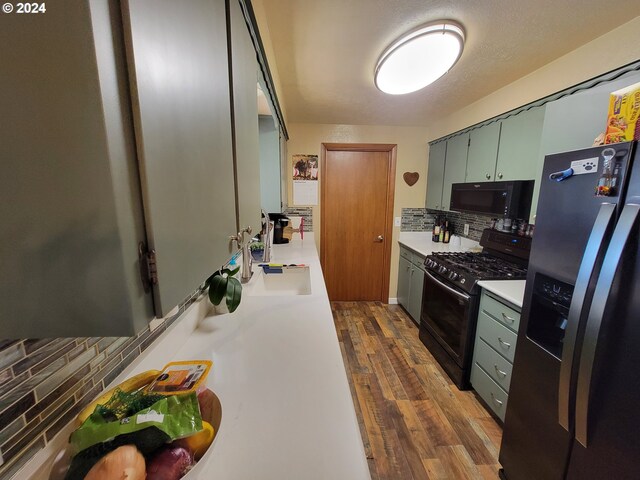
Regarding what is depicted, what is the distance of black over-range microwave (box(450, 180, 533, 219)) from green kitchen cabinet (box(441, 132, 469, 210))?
15cm

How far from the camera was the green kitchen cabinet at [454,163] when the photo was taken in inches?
91.9

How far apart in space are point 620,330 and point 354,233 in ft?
8.17

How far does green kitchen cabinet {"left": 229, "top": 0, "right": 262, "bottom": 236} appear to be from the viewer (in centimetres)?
71

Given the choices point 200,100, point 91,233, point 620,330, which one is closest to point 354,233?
point 620,330

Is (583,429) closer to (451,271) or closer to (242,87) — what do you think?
(451,271)

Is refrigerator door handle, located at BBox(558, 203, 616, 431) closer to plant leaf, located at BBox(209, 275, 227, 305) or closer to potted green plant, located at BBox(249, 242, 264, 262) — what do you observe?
plant leaf, located at BBox(209, 275, 227, 305)

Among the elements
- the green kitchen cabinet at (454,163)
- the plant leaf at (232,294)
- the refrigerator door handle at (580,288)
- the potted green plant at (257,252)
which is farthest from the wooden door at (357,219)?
the refrigerator door handle at (580,288)

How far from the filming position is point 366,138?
2.97 meters

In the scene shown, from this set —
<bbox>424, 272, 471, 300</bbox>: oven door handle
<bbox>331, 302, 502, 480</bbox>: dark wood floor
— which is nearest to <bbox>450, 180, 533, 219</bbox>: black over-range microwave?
<bbox>424, 272, 471, 300</bbox>: oven door handle

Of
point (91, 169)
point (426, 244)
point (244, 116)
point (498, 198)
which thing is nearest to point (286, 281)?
point (244, 116)

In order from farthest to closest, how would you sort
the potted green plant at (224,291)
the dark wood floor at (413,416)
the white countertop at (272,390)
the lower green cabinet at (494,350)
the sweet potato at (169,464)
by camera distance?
the lower green cabinet at (494,350), the dark wood floor at (413,416), the potted green plant at (224,291), the white countertop at (272,390), the sweet potato at (169,464)

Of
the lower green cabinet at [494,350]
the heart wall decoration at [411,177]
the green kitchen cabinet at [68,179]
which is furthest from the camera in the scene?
the heart wall decoration at [411,177]

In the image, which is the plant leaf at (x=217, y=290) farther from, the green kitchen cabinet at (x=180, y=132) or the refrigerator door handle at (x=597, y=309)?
the refrigerator door handle at (x=597, y=309)

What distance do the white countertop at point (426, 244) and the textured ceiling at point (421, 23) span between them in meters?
1.39
